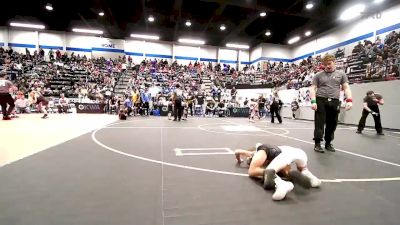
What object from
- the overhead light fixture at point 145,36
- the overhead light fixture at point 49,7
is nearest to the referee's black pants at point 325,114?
the overhead light fixture at point 49,7

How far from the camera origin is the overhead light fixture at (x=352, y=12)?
59.7 feet

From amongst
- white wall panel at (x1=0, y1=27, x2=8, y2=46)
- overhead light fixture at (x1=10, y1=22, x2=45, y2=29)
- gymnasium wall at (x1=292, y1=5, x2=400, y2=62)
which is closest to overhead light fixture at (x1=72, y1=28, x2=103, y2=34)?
overhead light fixture at (x1=10, y1=22, x2=45, y2=29)

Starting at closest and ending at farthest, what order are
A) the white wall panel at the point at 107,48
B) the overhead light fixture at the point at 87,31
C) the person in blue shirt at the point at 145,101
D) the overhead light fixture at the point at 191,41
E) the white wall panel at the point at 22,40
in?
the person in blue shirt at the point at 145,101
the white wall panel at the point at 22,40
the overhead light fixture at the point at 87,31
the white wall panel at the point at 107,48
the overhead light fixture at the point at 191,41

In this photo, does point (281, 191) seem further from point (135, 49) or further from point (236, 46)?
point (236, 46)

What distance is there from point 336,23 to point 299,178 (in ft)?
76.0

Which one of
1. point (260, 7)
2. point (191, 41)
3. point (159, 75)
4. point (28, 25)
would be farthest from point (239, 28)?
point (28, 25)

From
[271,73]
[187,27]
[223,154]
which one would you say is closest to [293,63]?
[271,73]

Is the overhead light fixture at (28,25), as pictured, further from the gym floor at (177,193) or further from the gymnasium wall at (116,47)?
the gym floor at (177,193)

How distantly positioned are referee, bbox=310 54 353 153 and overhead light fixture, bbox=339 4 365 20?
55.0 ft

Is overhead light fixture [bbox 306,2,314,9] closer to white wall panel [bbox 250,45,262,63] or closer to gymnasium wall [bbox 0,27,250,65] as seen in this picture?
white wall panel [bbox 250,45,262,63]

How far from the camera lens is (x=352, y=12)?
62.8 ft

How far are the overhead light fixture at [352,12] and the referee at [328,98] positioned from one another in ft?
55.0

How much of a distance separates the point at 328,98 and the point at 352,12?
59.9ft

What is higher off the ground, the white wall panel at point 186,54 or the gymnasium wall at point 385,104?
the white wall panel at point 186,54
